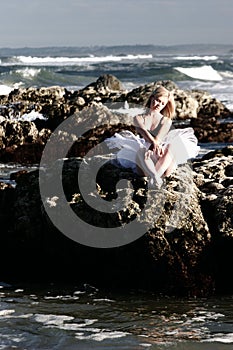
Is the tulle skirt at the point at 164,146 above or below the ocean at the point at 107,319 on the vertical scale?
above

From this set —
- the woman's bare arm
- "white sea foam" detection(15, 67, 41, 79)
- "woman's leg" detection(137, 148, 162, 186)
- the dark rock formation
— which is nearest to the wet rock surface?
the dark rock formation

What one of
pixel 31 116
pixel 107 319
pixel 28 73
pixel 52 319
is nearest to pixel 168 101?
pixel 107 319

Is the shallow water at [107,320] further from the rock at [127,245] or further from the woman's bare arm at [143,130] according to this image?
the woman's bare arm at [143,130]

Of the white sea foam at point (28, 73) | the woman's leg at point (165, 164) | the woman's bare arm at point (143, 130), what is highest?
the white sea foam at point (28, 73)

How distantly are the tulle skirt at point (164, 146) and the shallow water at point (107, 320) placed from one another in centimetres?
131

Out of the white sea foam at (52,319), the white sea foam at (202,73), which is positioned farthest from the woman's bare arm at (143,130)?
the white sea foam at (202,73)

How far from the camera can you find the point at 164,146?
7.12 metres

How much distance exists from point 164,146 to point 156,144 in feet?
0.38

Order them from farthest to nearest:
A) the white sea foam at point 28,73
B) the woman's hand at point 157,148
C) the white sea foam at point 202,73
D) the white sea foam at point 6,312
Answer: the white sea foam at point 202,73, the white sea foam at point 28,73, the woman's hand at point 157,148, the white sea foam at point 6,312

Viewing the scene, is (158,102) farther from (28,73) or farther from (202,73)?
(202,73)

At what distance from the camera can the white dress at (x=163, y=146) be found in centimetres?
703

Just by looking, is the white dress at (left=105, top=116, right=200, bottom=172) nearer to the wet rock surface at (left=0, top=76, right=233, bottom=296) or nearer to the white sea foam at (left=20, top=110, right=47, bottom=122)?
the wet rock surface at (left=0, top=76, right=233, bottom=296)

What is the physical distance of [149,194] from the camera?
21.6ft

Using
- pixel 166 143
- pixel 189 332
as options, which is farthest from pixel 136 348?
pixel 166 143
